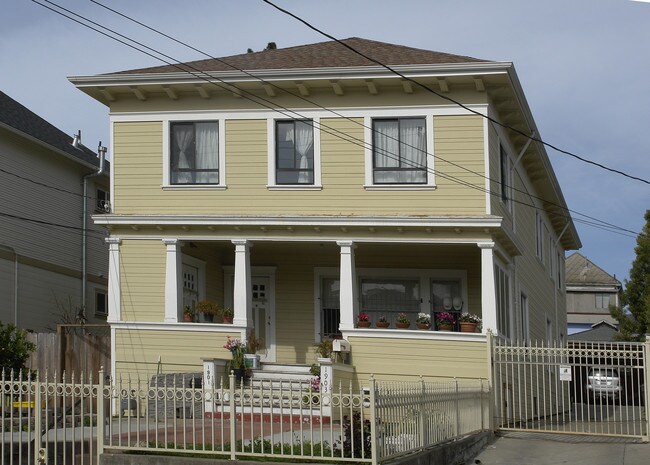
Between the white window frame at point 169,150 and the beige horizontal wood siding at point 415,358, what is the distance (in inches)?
185

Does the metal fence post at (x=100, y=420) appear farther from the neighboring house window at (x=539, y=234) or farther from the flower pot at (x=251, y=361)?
the neighboring house window at (x=539, y=234)

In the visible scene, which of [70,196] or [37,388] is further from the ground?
[70,196]

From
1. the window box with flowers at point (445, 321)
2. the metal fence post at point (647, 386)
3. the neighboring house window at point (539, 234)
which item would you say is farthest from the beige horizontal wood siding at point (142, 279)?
the neighboring house window at point (539, 234)

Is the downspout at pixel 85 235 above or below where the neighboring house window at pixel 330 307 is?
above

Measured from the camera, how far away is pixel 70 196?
108 ft

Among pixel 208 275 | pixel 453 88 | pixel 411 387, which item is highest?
pixel 453 88

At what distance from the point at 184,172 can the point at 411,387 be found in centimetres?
1079

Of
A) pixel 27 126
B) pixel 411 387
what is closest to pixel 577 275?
pixel 27 126

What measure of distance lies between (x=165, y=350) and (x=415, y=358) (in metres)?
5.53

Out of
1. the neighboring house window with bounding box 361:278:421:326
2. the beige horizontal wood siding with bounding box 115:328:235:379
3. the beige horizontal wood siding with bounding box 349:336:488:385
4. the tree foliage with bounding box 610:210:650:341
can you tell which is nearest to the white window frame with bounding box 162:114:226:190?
the beige horizontal wood siding with bounding box 115:328:235:379

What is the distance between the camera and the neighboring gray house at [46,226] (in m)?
29.7

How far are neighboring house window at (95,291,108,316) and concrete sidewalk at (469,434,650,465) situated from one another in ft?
57.5

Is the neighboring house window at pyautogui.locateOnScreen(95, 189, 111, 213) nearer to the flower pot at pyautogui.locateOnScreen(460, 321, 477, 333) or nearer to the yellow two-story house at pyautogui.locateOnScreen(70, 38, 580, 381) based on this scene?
the yellow two-story house at pyautogui.locateOnScreen(70, 38, 580, 381)

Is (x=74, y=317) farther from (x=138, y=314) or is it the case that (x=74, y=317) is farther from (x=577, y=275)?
(x=577, y=275)
